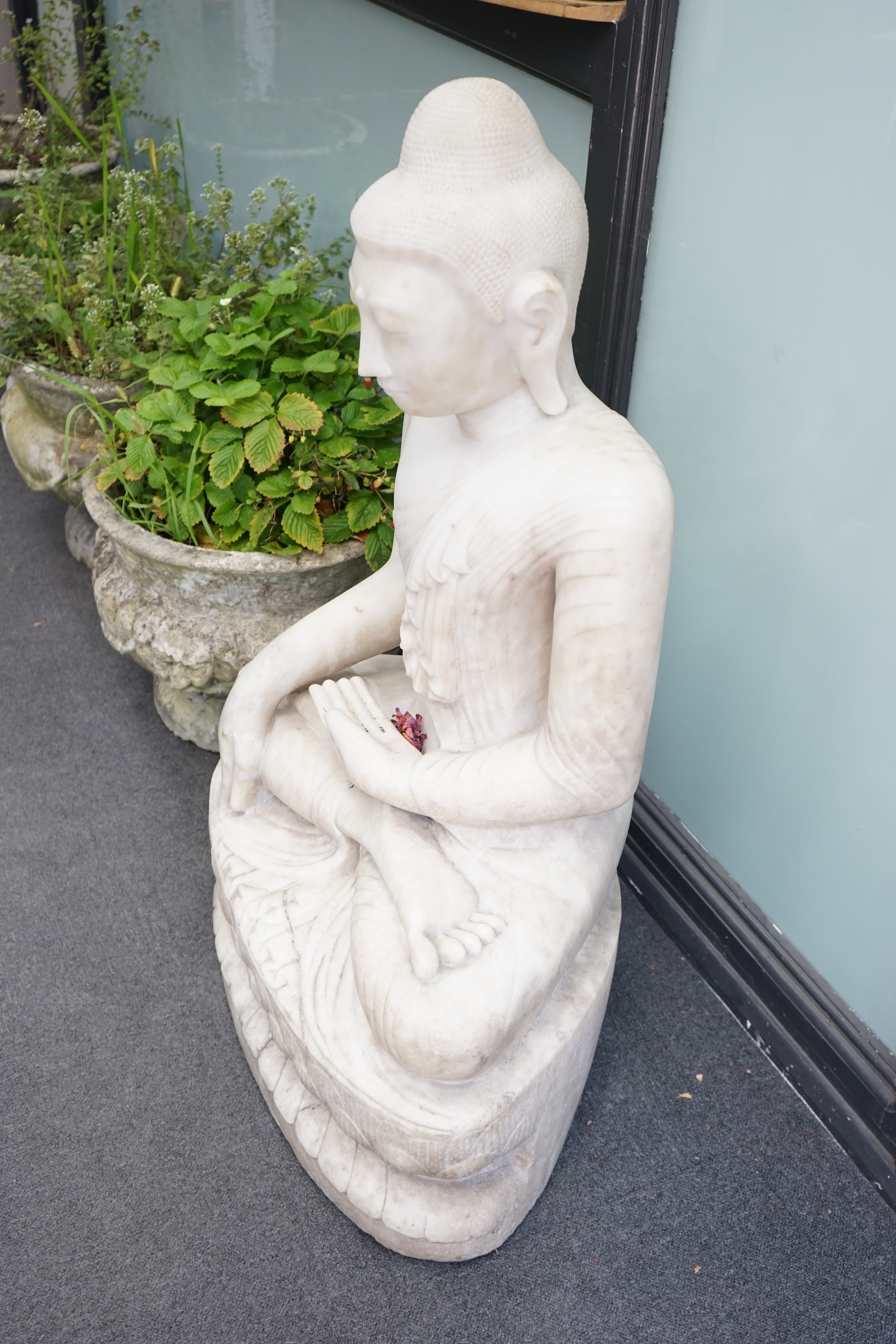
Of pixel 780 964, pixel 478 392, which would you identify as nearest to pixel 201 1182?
pixel 780 964

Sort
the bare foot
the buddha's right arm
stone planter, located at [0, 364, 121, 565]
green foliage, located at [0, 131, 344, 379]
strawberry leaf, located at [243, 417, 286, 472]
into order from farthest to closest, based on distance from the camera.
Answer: stone planter, located at [0, 364, 121, 565] → green foliage, located at [0, 131, 344, 379] → strawberry leaf, located at [243, 417, 286, 472] → the buddha's right arm → the bare foot

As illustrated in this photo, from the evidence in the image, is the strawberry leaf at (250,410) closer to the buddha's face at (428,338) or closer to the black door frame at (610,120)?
the black door frame at (610,120)

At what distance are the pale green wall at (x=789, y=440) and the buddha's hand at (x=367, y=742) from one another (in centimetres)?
65

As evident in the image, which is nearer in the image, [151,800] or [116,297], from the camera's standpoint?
[151,800]

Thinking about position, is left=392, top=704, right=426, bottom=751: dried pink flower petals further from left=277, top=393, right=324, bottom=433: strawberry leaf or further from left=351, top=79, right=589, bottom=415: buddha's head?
left=277, top=393, right=324, bottom=433: strawberry leaf

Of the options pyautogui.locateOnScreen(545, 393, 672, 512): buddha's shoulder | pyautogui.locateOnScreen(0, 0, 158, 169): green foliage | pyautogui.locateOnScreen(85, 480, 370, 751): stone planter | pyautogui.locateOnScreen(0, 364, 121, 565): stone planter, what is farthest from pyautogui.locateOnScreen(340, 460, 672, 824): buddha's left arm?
pyautogui.locateOnScreen(0, 0, 158, 169): green foliage

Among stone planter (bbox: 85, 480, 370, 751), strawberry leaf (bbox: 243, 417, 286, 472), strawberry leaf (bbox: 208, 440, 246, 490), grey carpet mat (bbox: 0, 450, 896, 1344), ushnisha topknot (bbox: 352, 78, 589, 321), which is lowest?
grey carpet mat (bbox: 0, 450, 896, 1344)

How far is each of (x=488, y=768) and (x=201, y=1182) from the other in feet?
2.68

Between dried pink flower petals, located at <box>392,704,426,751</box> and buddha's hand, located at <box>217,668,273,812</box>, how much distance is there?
0.22 m

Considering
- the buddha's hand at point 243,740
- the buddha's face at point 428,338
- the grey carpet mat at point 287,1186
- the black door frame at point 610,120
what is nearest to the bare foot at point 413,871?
the buddha's hand at point 243,740

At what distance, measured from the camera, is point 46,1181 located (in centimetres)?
161

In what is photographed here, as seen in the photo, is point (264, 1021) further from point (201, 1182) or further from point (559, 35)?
point (559, 35)

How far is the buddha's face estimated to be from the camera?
115 centimetres

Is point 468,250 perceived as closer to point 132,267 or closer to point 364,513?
point 364,513
